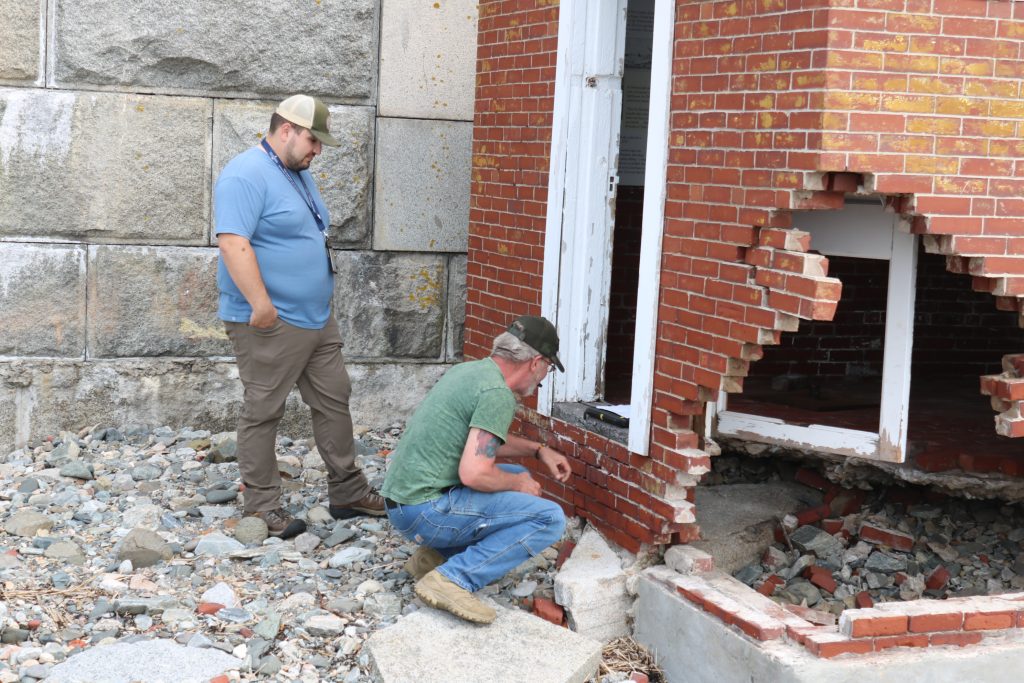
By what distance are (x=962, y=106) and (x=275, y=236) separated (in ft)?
9.99

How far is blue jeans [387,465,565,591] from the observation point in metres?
5.04

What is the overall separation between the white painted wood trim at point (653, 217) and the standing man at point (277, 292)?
1.56m

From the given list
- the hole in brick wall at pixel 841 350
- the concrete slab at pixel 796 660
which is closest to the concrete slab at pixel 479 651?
the concrete slab at pixel 796 660

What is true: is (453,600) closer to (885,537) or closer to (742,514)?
(742,514)

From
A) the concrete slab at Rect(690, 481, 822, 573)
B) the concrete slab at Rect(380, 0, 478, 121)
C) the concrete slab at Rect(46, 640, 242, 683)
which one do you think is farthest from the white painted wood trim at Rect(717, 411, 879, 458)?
the concrete slab at Rect(380, 0, 478, 121)

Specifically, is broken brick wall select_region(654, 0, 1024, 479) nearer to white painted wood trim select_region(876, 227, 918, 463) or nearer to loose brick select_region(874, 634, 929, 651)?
white painted wood trim select_region(876, 227, 918, 463)

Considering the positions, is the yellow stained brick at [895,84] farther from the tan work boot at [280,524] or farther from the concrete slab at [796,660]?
the tan work boot at [280,524]

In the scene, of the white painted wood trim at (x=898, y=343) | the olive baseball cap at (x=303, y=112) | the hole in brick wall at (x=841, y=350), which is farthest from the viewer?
the hole in brick wall at (x=841, y=350)

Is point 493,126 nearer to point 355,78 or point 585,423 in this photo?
point 355,78

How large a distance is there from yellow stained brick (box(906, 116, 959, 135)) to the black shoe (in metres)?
3.17

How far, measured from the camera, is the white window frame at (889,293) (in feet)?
17.3

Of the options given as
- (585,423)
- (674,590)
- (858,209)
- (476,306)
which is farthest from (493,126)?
(674,590)

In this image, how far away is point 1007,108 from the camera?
471 centimetres

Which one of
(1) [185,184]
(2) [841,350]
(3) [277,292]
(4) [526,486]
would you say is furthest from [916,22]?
(1) [185,184]
